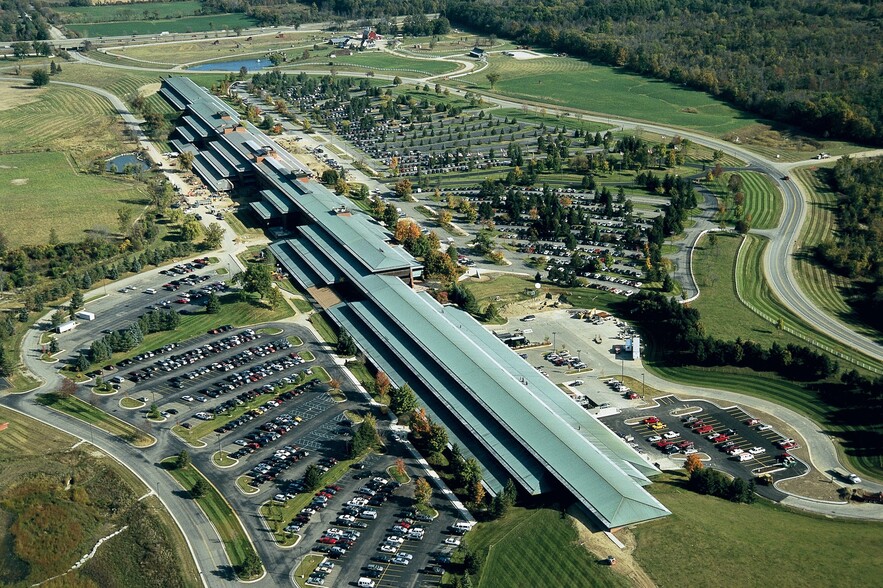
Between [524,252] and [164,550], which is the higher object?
[524,252]

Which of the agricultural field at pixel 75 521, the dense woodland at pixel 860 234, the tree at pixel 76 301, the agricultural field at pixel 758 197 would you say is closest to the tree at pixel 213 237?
the tree at pixel 76 301

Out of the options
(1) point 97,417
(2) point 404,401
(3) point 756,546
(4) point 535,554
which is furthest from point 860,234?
(1) point 97,417

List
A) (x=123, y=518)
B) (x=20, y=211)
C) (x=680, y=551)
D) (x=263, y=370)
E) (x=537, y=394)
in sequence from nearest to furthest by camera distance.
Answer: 1. (x=680, y=551)
2. (x=123, y=518)
3. (x=537, y=394)
4. (x=263, y=370)
5. (x=20, y=211)

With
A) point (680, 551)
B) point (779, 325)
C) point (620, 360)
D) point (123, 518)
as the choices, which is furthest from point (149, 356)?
point (779, 325)

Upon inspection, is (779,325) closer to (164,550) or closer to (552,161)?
(552,161)

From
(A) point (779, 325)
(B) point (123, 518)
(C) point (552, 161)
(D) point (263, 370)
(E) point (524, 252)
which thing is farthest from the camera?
(C) point (552, 161)

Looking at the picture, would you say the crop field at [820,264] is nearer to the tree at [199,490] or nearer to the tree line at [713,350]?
the tree line at [713,350]

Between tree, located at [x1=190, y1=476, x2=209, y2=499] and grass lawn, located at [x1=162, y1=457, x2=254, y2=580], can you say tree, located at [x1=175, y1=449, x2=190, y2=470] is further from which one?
tree, located at [x1=190, y1=476, x2=209, y2=499]
